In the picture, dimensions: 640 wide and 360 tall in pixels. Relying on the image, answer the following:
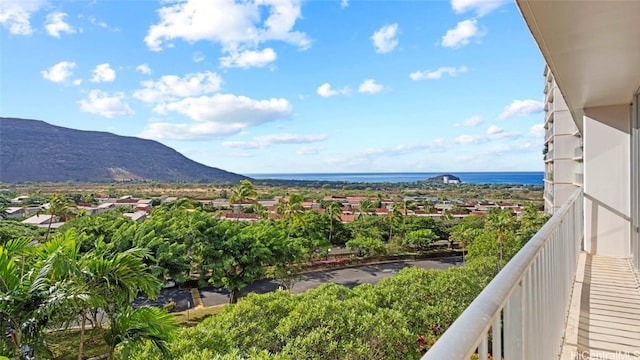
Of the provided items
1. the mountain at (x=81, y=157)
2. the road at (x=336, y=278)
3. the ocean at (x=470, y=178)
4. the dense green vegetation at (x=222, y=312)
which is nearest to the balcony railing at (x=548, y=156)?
the road at (x=336, y=278)

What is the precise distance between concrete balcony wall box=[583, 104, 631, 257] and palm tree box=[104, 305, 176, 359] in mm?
4807

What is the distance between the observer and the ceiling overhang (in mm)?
1661

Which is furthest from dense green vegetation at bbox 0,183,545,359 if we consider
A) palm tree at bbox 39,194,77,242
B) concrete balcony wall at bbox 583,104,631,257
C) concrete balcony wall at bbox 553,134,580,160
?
palm tree at bbox 39,194,77,242

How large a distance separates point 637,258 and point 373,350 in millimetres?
3929

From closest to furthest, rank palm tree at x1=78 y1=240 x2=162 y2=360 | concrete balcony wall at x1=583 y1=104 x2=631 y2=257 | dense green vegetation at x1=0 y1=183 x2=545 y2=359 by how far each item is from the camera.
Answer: concrete balcony wall at x1=583 y1=104 x2=631 y2=257, dense green vegetation at x1=0 y1=183 x2=545 y2=359, palm tree at x1=78 y1=240 x2=162 y2=360

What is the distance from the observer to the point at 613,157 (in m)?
3.65

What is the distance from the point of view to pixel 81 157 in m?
63.7

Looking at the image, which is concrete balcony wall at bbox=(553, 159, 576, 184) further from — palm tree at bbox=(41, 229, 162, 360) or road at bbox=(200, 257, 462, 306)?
palm tree at bbox=(41, 229, 162, 360)

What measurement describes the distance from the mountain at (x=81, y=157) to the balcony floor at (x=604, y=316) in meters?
62.8

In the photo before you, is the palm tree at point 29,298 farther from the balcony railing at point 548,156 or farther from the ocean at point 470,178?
the ocean at point 470,178

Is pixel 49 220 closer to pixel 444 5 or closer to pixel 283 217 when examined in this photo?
pixel 283 217

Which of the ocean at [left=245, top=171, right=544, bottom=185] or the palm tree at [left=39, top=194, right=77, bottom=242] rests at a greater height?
the ocean at [left=245, top=171, right=544, bottom=185]

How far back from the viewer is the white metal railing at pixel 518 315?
458mm

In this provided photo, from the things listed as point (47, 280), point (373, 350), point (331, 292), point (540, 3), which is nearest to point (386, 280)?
point (331, 292)
